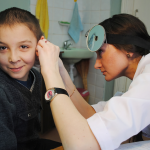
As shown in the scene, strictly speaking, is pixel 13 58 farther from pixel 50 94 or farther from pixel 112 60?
pixel 112 60

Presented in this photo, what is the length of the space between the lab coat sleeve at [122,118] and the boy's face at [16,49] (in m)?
0.51

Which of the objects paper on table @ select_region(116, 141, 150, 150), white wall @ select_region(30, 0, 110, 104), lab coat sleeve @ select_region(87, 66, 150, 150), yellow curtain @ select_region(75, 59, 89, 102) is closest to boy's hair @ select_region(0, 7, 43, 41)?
lab coat sleeve @ select_region(87, 66, 150, 150)

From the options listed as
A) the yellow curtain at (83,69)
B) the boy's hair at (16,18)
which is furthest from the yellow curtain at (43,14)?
the boy's hair at (16,18)

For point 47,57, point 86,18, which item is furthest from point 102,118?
point 86,18

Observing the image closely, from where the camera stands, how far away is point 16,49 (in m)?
0.86

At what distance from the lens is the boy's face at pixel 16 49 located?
0.84 metres

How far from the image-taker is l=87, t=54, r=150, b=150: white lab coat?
2.02 ft

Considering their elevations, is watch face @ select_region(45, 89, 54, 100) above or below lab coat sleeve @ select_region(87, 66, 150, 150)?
above

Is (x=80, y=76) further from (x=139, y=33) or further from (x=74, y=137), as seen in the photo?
(x=74, y=137)

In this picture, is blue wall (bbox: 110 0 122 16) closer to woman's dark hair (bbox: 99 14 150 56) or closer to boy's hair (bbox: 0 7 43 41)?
woman's dark hair (bbox: 99 14 150 56)

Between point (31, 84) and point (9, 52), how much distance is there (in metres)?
0.29

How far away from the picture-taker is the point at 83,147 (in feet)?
1.96

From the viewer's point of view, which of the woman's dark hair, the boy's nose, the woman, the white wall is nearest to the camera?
the woman

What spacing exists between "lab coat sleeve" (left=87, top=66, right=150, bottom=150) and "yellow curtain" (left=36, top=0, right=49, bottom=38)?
2069 mm
